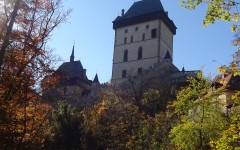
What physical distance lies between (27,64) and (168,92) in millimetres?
38933

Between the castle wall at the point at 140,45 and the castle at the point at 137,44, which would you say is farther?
the castle at the point at 137,44

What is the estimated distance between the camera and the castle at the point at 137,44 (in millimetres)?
78438

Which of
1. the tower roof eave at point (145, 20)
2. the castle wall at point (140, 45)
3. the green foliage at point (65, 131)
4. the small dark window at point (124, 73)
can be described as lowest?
the green foliage at point (65, 131)

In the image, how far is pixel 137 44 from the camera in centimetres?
8194

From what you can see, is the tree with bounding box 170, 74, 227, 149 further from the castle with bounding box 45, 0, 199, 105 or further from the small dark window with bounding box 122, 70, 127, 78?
the small dark window with bounding box 122, 70, 127, 78

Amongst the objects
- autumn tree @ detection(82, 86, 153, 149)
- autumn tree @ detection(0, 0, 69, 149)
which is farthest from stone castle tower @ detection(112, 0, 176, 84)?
autumn tree @ detection(0, 0, 69, 149)

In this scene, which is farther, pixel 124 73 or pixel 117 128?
pixel 124 73

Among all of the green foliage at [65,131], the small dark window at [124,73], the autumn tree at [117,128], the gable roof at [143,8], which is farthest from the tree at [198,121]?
the gable roof at [143,8]

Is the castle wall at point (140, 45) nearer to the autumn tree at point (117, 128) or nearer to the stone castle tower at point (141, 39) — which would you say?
the stone castle tower at point (141, 39)

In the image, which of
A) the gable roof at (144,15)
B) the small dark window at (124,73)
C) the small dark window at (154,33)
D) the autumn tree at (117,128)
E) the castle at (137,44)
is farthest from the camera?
the gable roof at (144,15)

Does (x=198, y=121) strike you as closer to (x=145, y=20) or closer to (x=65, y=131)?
(x=65, y=131)

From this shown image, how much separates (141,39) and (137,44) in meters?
1.33

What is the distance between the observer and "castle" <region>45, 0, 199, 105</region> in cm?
7844

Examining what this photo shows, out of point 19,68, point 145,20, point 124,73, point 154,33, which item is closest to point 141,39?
point 154,33
